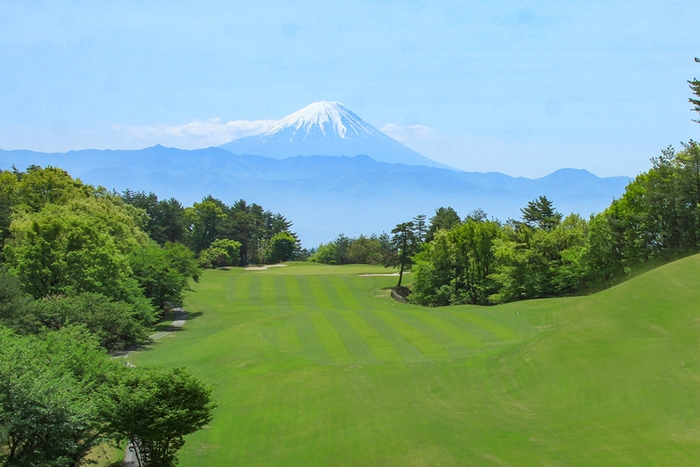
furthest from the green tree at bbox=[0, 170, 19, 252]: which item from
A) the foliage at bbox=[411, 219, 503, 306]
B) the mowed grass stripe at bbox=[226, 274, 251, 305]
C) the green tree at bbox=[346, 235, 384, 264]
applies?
the green tree at bbox=[346, 235, 384, 264]

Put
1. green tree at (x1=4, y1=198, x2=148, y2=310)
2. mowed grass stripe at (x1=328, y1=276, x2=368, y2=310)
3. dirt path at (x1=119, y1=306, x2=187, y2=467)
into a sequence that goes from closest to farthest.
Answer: dirt path at (x1=119, y1=306, x2=187, y2=467) < green tree at (x1=4, y1=198, x2=148, y2=310) < mowed grass stripe at (x1=328, y1=276, x2=368, y2=310)

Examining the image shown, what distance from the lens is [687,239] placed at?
150ft

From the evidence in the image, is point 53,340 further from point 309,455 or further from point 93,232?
point 93,232

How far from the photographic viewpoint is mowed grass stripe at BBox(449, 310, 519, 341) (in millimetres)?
35125

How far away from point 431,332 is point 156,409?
22116mm

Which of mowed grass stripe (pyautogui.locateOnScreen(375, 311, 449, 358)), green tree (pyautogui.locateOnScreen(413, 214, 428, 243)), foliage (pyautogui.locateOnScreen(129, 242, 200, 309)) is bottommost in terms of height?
mowed grass stripe (pyautogui.locateOnScreen(375, 311, 449, 358))

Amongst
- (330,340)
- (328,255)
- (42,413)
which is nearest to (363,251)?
(328,255)

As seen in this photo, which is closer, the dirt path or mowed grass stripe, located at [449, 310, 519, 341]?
A: the dirt path

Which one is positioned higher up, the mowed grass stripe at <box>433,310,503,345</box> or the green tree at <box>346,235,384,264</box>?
the green tree at <box>346,235,384,264</box>

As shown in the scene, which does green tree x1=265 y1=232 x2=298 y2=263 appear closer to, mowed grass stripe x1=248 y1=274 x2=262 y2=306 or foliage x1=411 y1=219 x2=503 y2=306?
mowed grass stripe x1=248 y1=274 x2=262 y2=306

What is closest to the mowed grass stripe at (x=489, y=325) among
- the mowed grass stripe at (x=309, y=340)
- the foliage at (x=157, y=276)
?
the mowed grass stripe at (x=309, y=340)

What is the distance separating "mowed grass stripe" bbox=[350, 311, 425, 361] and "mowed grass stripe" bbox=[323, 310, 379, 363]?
4.71 feet

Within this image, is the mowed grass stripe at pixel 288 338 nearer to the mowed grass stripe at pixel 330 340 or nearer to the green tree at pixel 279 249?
the mowed grass stripe at pixel 330 340

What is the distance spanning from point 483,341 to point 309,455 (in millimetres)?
16103
